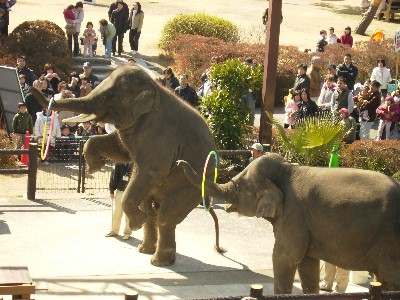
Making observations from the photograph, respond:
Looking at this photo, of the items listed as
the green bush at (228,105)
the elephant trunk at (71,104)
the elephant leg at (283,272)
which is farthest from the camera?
the green bush at (228,105)

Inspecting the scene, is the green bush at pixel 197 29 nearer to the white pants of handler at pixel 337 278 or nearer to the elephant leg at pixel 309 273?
the white pants of handler at pixel 337 278

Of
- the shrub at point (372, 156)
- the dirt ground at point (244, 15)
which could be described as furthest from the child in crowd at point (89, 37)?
the shrub at point (372, 156)

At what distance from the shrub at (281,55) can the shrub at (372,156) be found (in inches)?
311

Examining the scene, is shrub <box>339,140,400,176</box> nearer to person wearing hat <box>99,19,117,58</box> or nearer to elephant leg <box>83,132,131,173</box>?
elephant leg <box>83,132,131,173</box>

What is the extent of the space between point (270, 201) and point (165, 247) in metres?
3.12

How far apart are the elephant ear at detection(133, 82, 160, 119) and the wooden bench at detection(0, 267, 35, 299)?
350 centimetres

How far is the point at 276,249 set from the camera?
40.5 ft

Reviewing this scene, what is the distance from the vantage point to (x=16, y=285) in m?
11.1

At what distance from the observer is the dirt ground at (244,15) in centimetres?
3447

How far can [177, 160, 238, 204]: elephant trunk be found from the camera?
1205 cm

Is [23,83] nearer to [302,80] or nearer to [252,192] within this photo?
[302,80]

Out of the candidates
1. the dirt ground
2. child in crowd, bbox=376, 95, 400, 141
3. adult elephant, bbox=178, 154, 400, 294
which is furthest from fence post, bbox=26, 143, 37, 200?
the dirt ground

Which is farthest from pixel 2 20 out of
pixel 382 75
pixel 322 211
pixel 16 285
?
pixel 16 285

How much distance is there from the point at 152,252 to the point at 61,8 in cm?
2280
